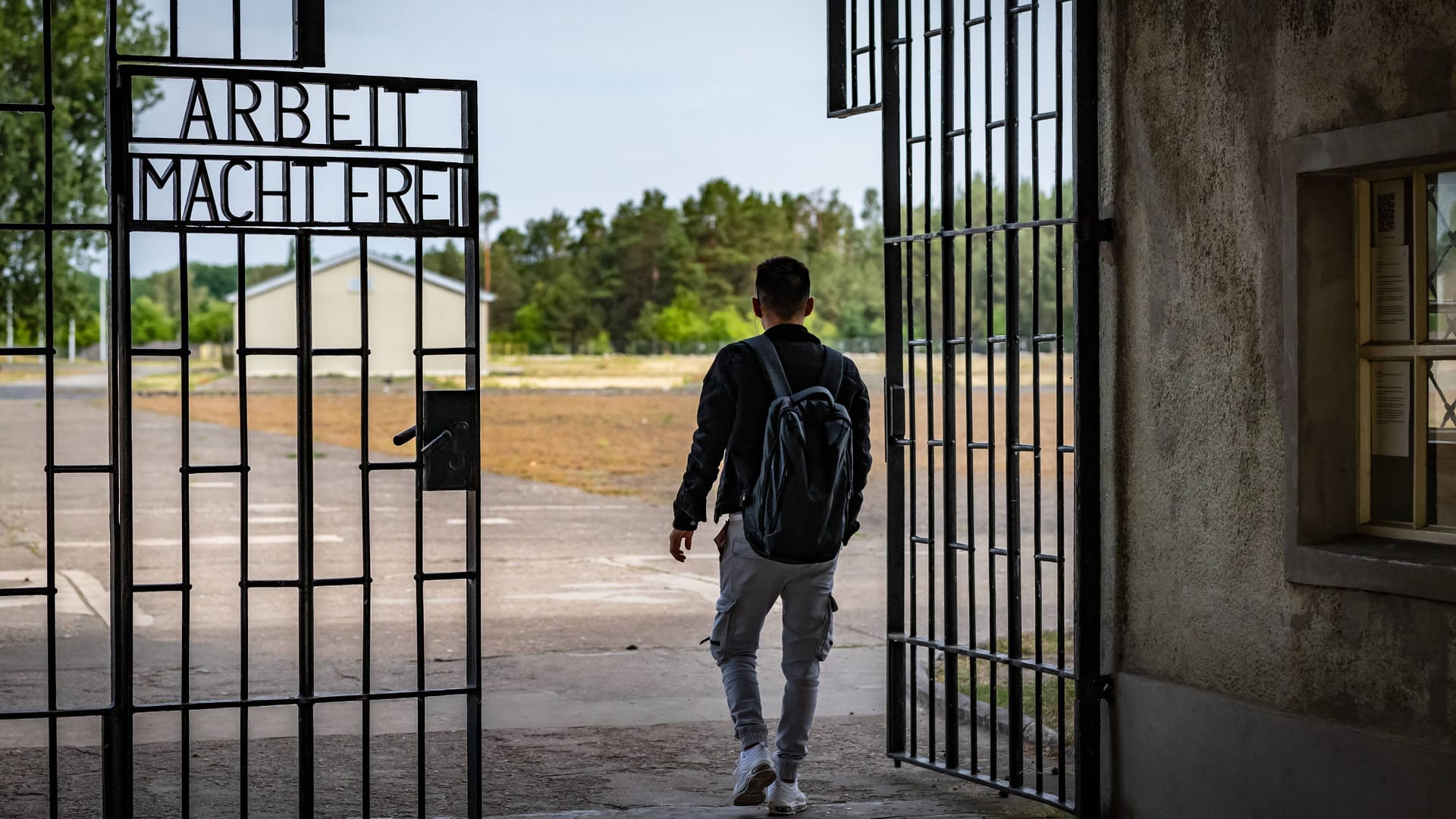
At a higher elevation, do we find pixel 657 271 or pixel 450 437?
pixel 657 271

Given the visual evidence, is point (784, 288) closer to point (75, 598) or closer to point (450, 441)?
point (450, 441)

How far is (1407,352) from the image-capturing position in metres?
4.71

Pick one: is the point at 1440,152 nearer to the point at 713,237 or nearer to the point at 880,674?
the point at 880,674

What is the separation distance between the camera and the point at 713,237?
99688 mm

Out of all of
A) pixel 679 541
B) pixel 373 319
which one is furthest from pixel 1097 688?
pixel 373 319

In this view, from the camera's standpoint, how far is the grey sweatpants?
5.70 metres

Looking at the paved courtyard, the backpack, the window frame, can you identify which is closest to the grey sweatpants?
the backpack

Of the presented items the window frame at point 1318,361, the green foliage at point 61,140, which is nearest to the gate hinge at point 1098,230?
the window frame at point 1318,361

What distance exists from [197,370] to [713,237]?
35.0 m

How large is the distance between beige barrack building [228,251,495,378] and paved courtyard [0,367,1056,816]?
38556mm

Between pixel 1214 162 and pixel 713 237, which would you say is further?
pixel 713 237

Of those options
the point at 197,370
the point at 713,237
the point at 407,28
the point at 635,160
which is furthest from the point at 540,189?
the point at 407,28

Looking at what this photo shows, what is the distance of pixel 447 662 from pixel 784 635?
430 centimetres

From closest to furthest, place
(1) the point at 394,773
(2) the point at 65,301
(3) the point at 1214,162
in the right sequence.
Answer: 1. (3) the point at 1214,162
2. (1) the point at 394,773
3. (2) the point at 65,301
